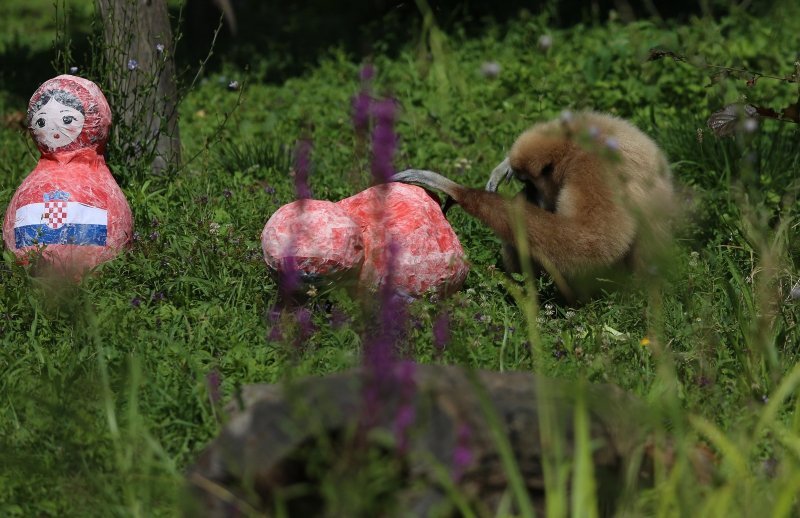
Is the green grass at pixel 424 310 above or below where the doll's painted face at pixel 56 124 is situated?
below

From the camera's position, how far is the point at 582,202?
4738 millimetres

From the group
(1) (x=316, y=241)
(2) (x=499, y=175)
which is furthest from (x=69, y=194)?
(2) (x=499, y=175)

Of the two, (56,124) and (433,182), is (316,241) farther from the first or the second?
(56,124)

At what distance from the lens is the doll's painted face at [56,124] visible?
4871 millimetres

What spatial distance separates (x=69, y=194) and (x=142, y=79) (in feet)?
5.33

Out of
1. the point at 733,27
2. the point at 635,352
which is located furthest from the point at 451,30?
the point at 635,352

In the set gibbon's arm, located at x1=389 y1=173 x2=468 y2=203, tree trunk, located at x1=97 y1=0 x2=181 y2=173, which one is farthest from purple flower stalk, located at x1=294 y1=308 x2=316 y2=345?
tree trunk, located at x1=97 y1=0 x2=181 y2=173

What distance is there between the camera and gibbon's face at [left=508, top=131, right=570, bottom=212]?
4961mm

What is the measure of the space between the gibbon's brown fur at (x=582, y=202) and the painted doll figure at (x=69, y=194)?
1398mm

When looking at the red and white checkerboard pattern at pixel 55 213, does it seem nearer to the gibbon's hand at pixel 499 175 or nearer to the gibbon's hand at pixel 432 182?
the gibbon's hand at pixel 432 182

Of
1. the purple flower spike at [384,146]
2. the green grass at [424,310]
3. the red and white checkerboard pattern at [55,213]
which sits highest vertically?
the purple flower spike at [384,146]

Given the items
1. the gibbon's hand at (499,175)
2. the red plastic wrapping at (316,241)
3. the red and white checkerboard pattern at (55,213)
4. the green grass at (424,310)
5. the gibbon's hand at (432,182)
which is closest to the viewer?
the green grass at (424,310)

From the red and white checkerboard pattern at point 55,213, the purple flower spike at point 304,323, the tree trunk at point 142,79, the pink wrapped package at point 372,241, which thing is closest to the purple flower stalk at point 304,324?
the purple flower spike at point 304,323

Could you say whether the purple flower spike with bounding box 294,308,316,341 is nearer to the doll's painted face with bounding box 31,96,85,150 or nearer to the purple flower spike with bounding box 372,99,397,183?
the purple flower spike with bounding box 372,99,397,183
